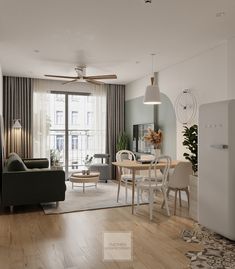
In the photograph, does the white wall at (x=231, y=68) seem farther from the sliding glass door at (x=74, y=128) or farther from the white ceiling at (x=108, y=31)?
the sliding glass door at (x=74, y=128)

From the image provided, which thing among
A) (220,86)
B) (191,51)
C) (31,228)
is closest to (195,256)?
(31,228)

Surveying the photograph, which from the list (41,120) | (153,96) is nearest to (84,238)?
(153,96)

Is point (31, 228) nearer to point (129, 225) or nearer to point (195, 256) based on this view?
point (129, 225)

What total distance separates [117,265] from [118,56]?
3.80m

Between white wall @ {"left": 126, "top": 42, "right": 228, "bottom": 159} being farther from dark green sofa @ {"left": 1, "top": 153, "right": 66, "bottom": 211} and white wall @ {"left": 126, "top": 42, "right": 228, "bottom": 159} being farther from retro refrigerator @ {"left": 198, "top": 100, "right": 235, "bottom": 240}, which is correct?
dark green sofa @ {"left": 1, "top": 153, "right": 66, "bottom": 211}

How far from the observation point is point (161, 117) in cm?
622

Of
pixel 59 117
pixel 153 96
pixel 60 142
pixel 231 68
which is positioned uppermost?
pixel 231 68

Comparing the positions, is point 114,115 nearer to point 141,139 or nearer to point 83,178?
point 141,139

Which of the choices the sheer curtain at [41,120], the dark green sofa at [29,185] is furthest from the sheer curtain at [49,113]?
the dark green sofa at [29,185]

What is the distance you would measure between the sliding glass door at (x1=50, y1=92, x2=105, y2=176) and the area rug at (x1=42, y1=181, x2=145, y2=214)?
149cm

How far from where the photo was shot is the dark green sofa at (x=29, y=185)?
4.26 metres

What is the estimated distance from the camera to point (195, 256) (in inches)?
111

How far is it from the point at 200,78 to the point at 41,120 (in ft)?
14.5

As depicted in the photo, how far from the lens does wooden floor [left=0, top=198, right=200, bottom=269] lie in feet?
8.81
